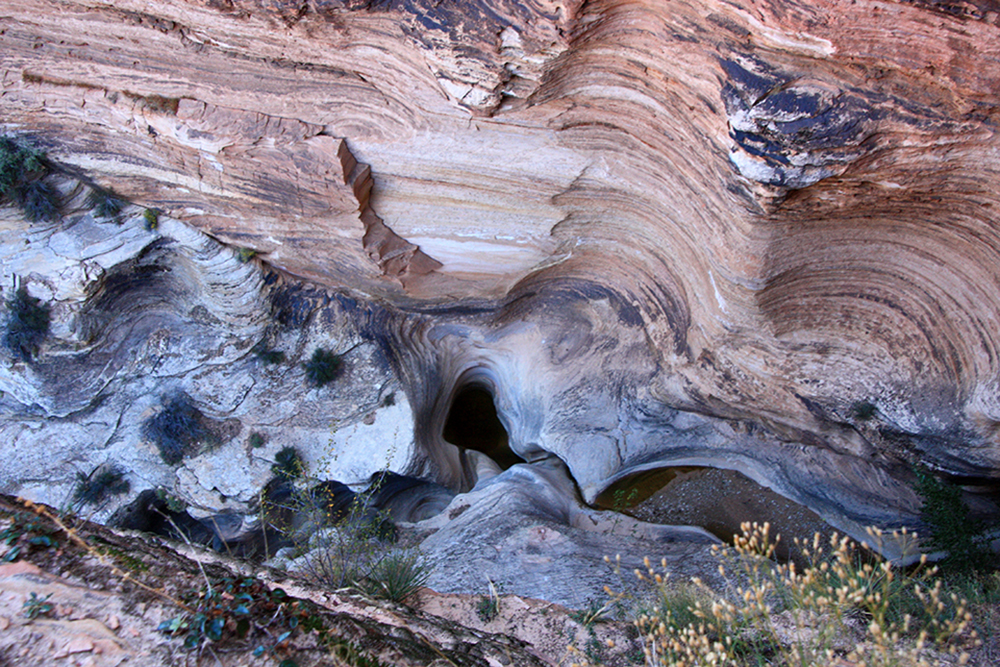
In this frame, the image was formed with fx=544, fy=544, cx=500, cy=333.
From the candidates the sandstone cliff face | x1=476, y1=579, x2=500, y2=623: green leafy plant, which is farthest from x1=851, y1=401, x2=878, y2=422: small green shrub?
x1=476, y1=579, x2=500, y2=623: green leafy plant

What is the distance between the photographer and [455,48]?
Result: 5.44 meters

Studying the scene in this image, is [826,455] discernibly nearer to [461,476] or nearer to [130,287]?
[461,476]

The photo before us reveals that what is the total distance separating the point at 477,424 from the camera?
38.7 feet

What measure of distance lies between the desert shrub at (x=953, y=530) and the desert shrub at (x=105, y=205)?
10960 millimetres

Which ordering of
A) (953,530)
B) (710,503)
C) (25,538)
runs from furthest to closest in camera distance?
(710,503), (953,530), (25,538)

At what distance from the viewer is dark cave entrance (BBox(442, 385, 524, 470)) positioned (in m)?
11.6

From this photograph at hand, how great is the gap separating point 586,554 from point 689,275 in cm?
372

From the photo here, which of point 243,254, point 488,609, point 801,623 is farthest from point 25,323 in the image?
point 801,623

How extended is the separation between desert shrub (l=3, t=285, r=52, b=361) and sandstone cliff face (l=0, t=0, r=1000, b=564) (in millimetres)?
422

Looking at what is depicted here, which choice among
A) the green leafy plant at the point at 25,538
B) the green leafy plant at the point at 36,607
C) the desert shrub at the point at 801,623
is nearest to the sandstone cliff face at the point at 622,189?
the desert shrub at the point at 801,623

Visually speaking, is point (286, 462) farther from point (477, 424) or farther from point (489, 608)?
point (489, 608)

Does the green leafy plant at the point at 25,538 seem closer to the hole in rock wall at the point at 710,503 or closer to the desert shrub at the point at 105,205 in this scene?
the desert shrub at the point at 105,205

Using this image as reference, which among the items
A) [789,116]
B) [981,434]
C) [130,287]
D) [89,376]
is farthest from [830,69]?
[89,376]

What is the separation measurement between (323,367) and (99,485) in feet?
13.5
